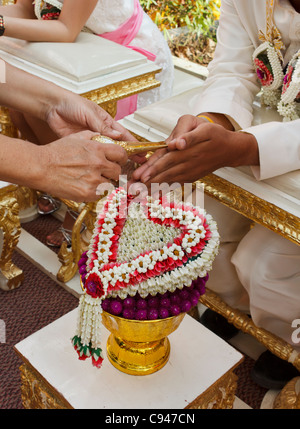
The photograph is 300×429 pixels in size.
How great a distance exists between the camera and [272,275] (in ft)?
4.40

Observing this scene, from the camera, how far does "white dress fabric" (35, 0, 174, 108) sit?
192 centimetres

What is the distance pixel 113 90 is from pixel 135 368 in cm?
102

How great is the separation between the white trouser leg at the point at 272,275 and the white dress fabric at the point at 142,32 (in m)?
0.96

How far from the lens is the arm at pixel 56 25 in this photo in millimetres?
1697

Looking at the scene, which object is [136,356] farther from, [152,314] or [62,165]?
[62,165]

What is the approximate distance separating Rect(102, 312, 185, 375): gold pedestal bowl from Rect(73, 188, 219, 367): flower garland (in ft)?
0.09

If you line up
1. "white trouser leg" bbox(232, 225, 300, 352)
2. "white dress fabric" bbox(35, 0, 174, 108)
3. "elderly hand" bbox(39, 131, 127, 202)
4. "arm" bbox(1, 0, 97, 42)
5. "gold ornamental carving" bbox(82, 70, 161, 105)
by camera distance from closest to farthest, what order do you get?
"elderly hand" bbox(39, 131, 127, 202) < "white trouser leg" bbox(232, 225, 300, 352) < "gold ornamental carving" bbox(82, 70, 161, 105) < "arm" bbox(1, 0, 97, 42) < "white dress fabric" bbox(35, 0, 174, 108)

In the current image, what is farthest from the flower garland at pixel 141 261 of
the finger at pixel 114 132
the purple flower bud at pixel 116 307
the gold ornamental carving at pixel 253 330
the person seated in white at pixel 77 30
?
the person seated in white at pixel 77 30

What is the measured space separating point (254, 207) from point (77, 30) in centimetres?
102

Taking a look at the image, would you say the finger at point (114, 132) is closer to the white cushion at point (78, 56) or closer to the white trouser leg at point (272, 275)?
the white cushion at point (78, 56)

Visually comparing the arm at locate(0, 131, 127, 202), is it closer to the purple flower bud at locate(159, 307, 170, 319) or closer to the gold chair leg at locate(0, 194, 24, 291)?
the purple flower bud at locate(159, 307, 170, 319)

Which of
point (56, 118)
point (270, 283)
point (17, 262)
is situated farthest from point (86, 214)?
point (270, 283)

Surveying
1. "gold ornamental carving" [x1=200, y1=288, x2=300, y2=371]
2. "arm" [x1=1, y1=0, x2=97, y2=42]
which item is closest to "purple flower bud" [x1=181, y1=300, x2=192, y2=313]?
"gold ornamental carving" [x1=200, y1=288, x2=300, y2=371]

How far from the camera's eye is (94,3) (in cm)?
173
